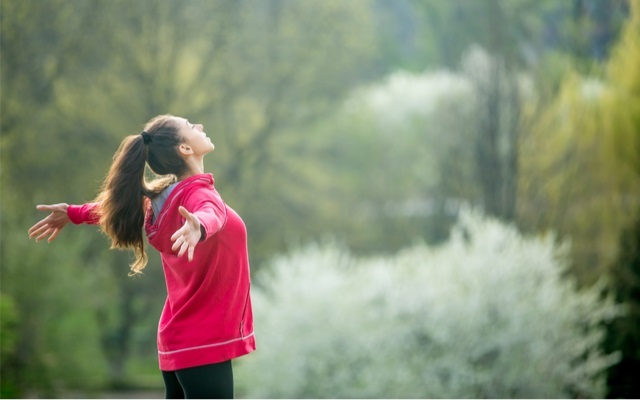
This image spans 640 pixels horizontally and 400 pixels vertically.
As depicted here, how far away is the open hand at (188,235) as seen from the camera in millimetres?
2029

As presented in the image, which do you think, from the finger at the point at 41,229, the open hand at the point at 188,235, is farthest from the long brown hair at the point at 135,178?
the open hand at the point at 188,235

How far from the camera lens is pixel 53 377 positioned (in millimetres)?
11648

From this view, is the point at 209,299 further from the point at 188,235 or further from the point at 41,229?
the point at 41,229

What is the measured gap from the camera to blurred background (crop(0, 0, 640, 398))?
9133mm

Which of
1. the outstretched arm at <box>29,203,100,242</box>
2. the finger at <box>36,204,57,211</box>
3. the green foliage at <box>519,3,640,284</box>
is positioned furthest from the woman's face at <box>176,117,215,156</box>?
the green foliage at <box>519,3,640,284</box>

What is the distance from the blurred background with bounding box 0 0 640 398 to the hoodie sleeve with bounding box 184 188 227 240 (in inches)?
263

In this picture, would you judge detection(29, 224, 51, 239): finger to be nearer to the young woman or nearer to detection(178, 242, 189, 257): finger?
the young woman

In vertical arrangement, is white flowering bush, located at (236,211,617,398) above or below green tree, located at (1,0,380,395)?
below

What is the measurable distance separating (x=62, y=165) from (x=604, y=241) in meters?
7.49

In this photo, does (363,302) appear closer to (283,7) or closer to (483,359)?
(483,359)

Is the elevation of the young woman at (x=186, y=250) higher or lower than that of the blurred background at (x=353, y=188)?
lower

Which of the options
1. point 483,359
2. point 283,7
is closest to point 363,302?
point 483,359

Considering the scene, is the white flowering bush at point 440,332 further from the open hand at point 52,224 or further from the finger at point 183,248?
the finger at point 183,248

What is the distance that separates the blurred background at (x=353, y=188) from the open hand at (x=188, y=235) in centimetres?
691
